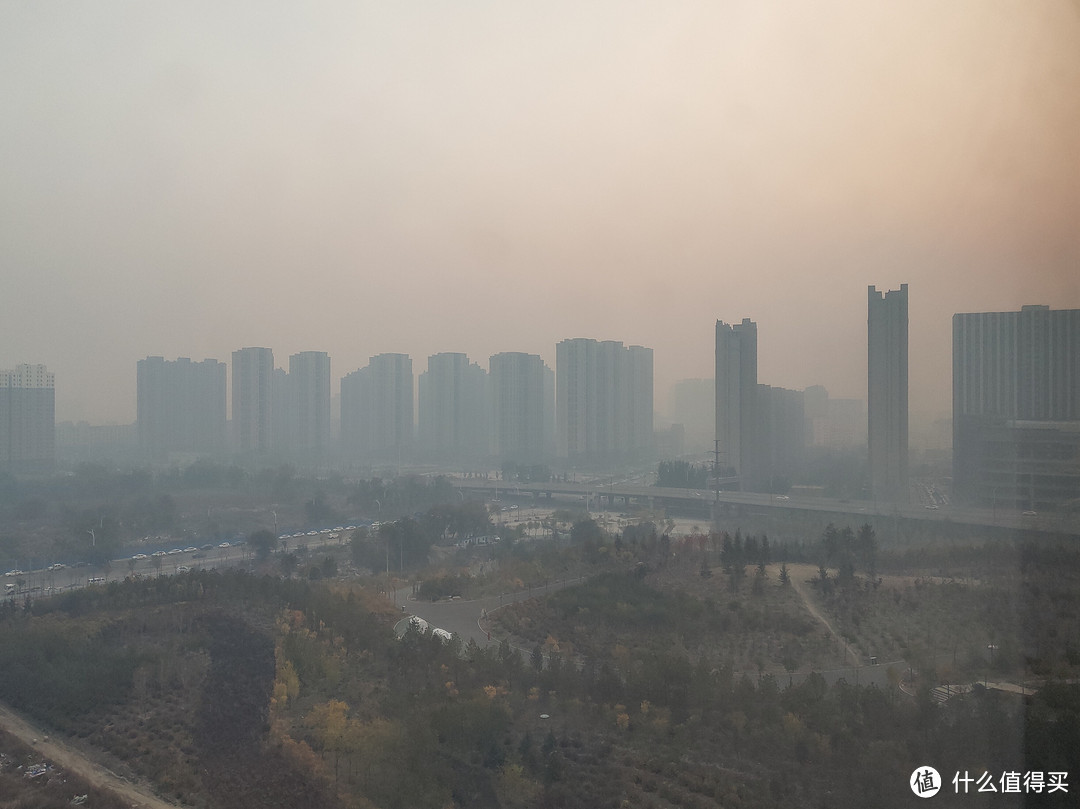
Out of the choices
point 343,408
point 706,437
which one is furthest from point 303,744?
point 343,408

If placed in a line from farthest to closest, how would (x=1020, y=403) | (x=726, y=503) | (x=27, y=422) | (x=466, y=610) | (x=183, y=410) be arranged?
(x=183, y=410), (x=726, y=503), (x=27, y=422), (x=466, y=610), (x=1020, y=403)

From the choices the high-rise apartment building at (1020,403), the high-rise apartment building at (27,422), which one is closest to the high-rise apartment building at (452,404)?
the high-rise apartment building at (27,422)

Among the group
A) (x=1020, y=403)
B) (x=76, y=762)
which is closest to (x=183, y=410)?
(x=76, y=762)

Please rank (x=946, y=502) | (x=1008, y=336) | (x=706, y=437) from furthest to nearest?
1. (x=706, y=437)
2. (x=946, y=502)
3. (x=1008, y=336)

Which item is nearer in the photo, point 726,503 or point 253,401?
point 726,503

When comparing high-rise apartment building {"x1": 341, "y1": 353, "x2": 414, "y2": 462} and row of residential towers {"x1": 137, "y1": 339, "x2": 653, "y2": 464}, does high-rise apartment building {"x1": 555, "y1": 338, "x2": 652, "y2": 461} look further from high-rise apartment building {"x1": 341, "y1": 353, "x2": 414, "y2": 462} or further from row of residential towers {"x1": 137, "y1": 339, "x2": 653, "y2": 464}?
high-rise apartment building {"x1": 341, "y1": 353, "x2": 414, "y2": 462}

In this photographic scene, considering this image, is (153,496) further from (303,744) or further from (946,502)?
(946,502)

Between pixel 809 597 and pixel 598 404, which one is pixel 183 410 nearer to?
pixel 598 404
